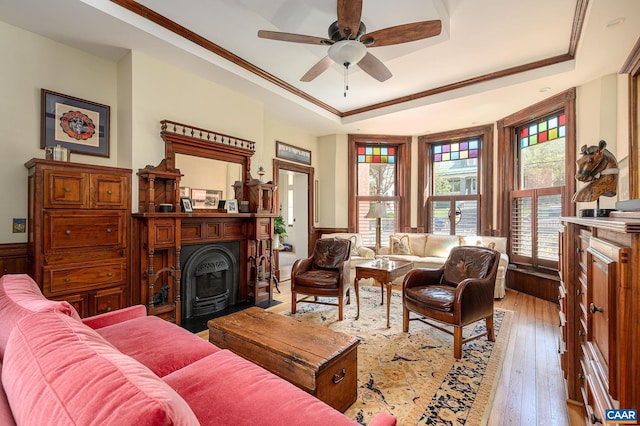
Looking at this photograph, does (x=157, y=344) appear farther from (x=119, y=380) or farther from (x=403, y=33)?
(x=403, y=33)

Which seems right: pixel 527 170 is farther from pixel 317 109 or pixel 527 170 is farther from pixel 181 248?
pixel 181 248

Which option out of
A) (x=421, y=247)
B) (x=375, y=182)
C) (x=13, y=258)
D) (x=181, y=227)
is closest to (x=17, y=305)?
(x=13, y=258)

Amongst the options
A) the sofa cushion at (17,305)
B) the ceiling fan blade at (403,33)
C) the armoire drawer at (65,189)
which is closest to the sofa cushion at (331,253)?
the ceiling fan blade at (403,33)

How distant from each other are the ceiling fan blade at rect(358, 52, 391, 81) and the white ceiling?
39 cm

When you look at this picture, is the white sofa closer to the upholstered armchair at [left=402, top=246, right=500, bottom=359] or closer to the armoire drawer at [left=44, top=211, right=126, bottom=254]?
the upholstered armchair at [left=402, top=246, right=500, bottom=359]

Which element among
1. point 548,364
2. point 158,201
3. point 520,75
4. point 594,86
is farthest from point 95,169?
point 594,86

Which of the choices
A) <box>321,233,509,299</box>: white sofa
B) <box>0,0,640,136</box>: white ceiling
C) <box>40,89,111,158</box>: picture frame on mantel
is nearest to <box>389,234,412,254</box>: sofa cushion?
<box>321,233,509,299</box>: white sofa

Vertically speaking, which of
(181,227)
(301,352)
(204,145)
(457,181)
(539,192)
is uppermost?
(204,145)

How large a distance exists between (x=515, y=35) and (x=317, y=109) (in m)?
2.86

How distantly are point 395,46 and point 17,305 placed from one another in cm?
361

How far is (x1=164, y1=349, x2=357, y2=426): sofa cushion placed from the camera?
1.10m

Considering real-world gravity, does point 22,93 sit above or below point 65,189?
above

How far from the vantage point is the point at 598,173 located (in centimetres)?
188

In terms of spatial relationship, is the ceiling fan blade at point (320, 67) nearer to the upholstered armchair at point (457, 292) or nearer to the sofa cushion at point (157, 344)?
the upholstered armchair at point (457, 292)
